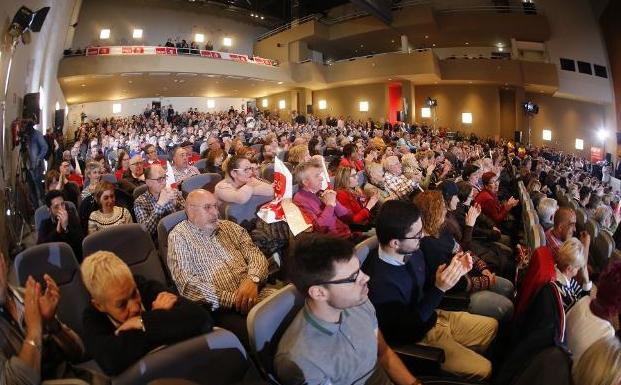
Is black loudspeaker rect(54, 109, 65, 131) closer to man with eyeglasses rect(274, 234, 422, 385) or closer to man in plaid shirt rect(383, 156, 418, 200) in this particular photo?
man in plaid shirt rect(383, 156, 418, 200)

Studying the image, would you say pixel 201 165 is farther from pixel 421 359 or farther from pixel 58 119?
pixel 58 119

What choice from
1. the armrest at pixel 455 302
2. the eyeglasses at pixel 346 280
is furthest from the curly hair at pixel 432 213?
the eyeglasses at pixel 346 280

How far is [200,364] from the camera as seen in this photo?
1.17 meters

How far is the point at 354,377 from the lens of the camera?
1.29 m

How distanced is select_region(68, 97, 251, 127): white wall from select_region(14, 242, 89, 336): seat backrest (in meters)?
16.0

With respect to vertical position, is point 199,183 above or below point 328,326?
above

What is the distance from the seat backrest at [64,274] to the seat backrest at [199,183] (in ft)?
4.57

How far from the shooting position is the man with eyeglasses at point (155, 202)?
9.16 ft

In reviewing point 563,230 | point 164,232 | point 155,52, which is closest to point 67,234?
point 164,232

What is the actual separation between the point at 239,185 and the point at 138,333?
1672 millimetres

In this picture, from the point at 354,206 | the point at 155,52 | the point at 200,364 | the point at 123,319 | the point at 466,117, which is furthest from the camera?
the point at 466,117

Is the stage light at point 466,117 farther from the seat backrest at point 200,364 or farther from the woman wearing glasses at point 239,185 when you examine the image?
the seat backrest at point 200,364

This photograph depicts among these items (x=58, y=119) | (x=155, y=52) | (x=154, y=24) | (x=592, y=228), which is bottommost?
(x=592, y=228)

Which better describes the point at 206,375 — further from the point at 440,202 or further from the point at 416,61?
the point at 416,61
